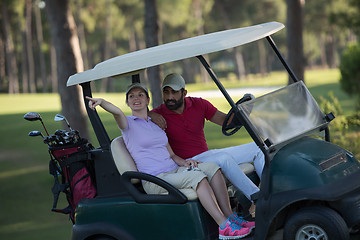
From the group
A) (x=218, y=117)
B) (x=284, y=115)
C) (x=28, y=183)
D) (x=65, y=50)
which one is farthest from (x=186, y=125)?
(x=28, y=183)

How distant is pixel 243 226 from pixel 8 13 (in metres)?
37.9

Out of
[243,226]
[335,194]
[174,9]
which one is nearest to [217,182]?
[243,226]

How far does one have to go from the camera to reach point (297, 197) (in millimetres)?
3125

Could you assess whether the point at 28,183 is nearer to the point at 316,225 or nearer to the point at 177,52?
the point at 177,52

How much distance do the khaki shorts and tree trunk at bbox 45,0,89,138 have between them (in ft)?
13.3

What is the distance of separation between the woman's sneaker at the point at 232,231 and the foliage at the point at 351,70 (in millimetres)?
7587

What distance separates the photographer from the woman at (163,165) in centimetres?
348

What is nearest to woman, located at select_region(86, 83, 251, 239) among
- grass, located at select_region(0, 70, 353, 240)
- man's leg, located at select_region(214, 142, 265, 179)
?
man's leg, located at select_region(214, 142, 265, 179)

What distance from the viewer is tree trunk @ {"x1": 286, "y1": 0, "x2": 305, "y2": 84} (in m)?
9.07

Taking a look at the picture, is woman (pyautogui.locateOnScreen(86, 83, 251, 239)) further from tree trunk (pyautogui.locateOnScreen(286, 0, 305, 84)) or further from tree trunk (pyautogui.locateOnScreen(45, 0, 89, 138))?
tree trunk (pyautogui.locateOnScreen(286, 0, 305, 84))

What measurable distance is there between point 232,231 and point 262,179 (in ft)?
1.29

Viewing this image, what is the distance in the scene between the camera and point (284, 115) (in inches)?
143

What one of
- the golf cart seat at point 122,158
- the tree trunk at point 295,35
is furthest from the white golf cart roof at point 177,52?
the tree trunk at point 295,35

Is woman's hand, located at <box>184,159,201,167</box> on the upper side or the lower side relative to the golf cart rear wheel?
upper
